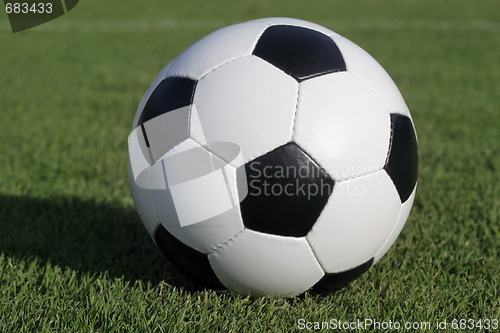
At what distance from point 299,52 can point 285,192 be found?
2.16ft

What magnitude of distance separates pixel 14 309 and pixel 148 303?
617mm

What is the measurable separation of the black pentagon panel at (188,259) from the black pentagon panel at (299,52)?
3.03 ft

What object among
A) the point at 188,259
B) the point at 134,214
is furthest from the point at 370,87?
the point at 134,214

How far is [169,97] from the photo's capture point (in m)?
2.57

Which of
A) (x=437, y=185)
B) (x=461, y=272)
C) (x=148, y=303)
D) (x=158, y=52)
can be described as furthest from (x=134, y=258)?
(x=158, y=52)

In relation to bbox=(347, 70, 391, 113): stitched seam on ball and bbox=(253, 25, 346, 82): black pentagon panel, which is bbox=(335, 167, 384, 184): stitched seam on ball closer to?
bbox=(347, 70, 391, 113): stitched seam on ball

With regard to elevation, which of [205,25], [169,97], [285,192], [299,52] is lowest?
[205,25]

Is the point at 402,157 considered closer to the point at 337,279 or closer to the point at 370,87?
the point at 370,87

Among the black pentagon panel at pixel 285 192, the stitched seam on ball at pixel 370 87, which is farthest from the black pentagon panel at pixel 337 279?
the stitched seam on ball at pixel 370 87

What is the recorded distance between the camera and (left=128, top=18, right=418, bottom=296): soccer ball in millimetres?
2352

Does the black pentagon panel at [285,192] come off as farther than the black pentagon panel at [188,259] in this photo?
No

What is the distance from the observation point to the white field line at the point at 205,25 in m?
12.1

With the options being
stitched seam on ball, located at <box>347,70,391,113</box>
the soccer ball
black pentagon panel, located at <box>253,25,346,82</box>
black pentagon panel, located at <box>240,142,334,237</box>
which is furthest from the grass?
black pentagon panel, located at <box>253,25,346,82</box>

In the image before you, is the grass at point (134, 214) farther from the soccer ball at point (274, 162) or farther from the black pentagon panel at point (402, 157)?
the black pentagon panel at point (402, 157)
